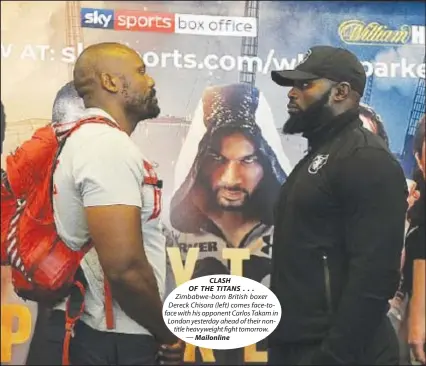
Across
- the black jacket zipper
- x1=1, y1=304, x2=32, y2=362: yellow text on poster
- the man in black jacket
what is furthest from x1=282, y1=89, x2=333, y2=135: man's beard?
x1=1, y1=304, x2=32, y2=362: yellow text on poster

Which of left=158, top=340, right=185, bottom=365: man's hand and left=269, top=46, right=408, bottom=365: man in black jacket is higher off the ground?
left=269, top=46, right=408, bottom=365: man in black jacket

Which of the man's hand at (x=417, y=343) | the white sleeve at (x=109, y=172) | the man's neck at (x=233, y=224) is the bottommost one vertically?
the man's hand at (x=417, y=343)

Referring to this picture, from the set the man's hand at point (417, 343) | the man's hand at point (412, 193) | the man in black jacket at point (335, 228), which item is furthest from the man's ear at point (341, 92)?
the man's hand at point (417, 343)

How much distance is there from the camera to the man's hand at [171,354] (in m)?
1.07

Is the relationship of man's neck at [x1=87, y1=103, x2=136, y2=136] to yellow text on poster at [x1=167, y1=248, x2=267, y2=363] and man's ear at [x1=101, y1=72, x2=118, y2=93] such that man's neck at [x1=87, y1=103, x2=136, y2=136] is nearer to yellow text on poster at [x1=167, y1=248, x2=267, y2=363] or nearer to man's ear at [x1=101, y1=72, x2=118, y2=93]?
man's ear at [x1=101, y1=72, x2=118, y2=93]

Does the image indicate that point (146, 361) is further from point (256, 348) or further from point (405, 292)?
point (405, 292)

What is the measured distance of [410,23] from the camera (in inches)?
44.1

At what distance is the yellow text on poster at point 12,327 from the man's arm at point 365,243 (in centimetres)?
49

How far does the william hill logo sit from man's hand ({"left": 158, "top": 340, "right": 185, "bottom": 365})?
1.91 ft

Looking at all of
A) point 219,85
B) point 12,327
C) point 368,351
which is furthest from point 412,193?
point 12,327

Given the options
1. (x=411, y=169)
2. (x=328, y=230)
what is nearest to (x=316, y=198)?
(x=328, y=230)

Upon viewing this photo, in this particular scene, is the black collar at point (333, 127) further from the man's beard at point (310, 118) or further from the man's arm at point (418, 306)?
the man's arm at point (418, 306)

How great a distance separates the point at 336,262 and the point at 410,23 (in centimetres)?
44

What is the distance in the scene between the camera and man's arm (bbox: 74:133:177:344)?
103 centimetres
